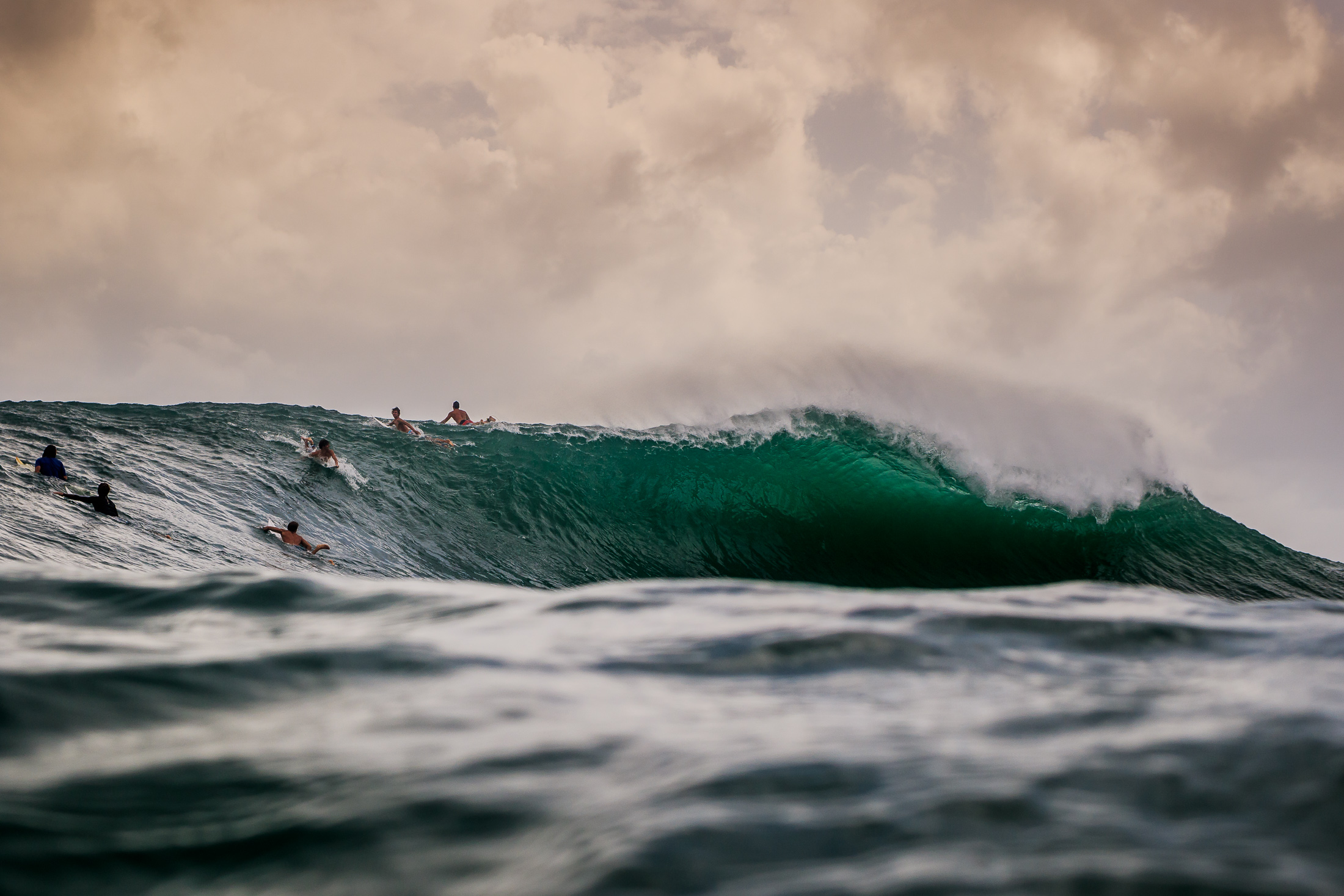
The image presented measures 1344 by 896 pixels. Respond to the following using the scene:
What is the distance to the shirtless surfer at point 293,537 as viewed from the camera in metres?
11.1

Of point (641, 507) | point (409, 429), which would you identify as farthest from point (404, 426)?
point (641, 507)

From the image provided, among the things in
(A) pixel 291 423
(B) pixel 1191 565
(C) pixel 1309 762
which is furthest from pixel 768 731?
(A) pixel 291 423

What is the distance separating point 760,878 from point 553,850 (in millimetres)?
323

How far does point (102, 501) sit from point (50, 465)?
1340 mm

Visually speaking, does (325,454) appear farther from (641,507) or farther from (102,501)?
(641,507)

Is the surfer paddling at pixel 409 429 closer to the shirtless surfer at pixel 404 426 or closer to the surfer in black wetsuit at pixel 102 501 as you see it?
the shirtless surfer at pixel 404 426

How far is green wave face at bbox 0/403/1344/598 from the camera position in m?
12.4

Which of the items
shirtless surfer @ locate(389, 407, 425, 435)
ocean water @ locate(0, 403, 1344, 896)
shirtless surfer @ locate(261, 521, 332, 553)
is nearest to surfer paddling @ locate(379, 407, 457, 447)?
shirtless surfer @ locate(389, 407, 425, 435)

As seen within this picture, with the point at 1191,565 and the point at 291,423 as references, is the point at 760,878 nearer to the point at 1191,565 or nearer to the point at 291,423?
the point at 1191,565

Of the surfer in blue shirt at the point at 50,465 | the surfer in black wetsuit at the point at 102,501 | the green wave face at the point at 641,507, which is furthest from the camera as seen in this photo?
the green wave face at the point at 641,507

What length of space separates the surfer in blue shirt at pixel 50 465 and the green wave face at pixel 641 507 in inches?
6.7

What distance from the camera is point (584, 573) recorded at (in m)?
13.0

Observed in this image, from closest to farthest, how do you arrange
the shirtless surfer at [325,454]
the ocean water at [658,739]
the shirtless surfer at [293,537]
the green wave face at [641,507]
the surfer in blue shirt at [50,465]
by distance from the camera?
the ocean water at [658,739] → the surfer in blue shirt at [50,465] → the shirtless surfer at [293,537] → the green wave face at [641,507] → the shirtless surfer at [325,454]

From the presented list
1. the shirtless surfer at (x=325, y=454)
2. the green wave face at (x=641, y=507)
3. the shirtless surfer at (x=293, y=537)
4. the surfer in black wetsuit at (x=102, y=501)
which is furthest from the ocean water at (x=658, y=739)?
the shirtless surfer at (x=325, y=454)
